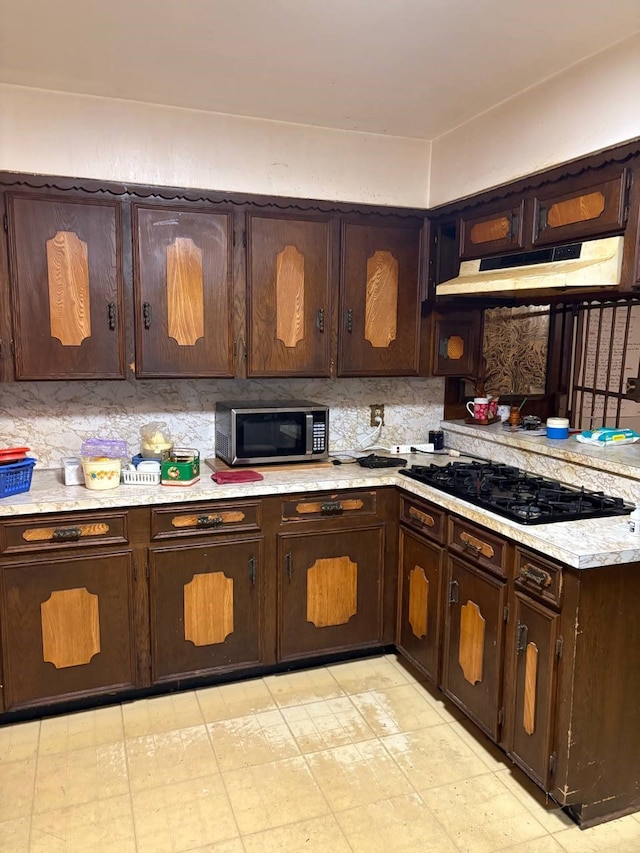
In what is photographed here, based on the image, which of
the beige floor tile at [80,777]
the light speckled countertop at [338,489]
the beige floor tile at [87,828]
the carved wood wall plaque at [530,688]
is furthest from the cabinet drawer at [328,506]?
the beige floor tile at [87,828]

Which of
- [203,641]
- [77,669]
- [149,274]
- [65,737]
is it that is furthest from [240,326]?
[65,737]

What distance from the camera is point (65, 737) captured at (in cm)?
246

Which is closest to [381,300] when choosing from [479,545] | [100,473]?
[479,545]

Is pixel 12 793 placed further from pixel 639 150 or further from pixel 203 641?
pixel 639 150

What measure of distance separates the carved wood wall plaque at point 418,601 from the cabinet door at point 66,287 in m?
1.58

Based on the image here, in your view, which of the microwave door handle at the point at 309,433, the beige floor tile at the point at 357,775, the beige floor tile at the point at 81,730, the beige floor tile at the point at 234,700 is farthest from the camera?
the microwave door handle at the point at 309,433

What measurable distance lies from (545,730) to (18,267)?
2.56 metres

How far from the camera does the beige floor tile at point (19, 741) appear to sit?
2.35 meters

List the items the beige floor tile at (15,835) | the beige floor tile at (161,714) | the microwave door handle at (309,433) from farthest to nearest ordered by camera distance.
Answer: the microwave door handle at (309,433), the beige floor tile at (161,714), the beige floor tile at (15,835)

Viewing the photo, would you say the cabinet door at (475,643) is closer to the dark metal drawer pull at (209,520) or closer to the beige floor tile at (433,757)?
the beige floor tile at (433,757)

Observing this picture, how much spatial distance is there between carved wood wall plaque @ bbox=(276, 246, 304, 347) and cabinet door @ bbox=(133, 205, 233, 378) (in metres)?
0.23

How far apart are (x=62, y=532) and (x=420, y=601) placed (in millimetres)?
1521

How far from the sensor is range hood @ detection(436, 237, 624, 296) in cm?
213

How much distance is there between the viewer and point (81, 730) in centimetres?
251
